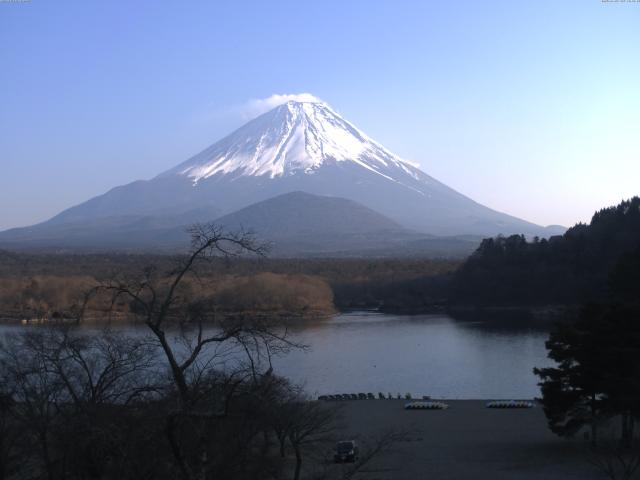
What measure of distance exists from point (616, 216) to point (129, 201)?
77.0 meters

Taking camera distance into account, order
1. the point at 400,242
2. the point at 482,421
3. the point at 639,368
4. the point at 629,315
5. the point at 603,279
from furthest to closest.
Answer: the point at 400,242 < the point at 603,279 < the point at 482,421 < the point at 629,315 < the point at 639,368

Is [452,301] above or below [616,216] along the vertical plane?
below

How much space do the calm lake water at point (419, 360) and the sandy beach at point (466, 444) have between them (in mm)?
1659

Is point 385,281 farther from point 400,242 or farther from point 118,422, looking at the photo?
point 400,242

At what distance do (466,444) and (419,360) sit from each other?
767 centimetres

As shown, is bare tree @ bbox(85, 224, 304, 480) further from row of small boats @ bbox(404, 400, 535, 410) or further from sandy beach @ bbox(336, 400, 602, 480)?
row of small boats @ bbox(404, 400, 535, 410)

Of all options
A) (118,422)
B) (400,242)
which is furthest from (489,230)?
(118,422)

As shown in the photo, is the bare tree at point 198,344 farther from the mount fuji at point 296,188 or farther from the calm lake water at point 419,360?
the mount fuji at point 296,188

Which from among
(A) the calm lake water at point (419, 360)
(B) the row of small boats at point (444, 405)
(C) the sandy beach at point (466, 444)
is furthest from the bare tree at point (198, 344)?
(B) the row of small boats at point (444, 405)

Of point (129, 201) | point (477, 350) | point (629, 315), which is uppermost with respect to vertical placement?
point (129, 201)

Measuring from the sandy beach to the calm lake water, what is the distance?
5.44ft

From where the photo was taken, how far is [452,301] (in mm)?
31375

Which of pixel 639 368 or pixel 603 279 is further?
pixel 603 279

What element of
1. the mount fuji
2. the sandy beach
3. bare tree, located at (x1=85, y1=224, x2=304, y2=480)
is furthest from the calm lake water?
the mount fuji
